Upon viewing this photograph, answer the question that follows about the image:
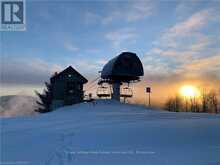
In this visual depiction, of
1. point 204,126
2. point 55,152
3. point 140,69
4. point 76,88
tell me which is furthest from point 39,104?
point 55,152

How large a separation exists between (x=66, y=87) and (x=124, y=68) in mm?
9421

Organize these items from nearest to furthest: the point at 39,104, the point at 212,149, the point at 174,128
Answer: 1. the point at 212,149
2. the point at 174,128
3. the point at 39,104

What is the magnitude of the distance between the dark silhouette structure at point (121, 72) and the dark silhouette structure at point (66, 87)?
4904mm

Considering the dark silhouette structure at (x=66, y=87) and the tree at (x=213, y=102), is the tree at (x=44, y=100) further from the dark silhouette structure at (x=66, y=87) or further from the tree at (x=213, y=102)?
the tree at (x=213, y=102)

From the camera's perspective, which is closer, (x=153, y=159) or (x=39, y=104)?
(x=153, y=159)

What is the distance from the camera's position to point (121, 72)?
52312 mm

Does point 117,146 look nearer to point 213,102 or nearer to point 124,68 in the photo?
point 124,68

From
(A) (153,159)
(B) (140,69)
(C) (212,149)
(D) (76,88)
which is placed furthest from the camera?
(B) (140,69)

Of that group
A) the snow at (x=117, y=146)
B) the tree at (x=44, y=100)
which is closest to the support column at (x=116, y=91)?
the tree at (x=44, y=100)

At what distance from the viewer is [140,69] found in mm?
54094

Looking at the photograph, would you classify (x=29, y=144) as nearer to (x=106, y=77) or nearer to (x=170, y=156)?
(x=170, y=156)

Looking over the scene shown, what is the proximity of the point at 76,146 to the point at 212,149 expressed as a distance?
569 cm

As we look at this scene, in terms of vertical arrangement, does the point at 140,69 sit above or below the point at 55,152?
above

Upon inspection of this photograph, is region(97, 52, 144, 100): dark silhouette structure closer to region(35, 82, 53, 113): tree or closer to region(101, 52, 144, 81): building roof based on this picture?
region(101, 52, 144, 81): building roof
